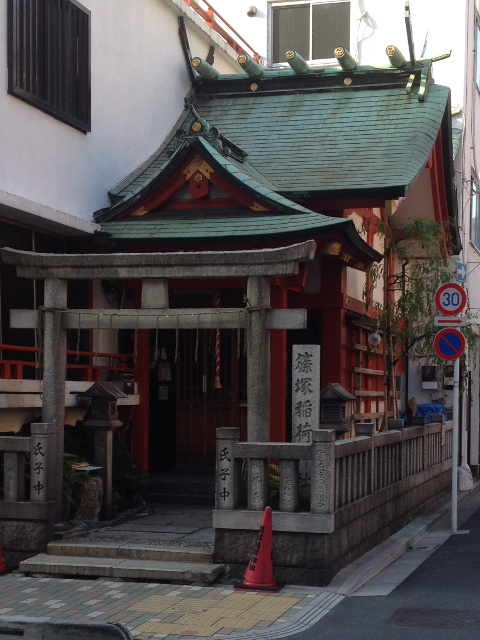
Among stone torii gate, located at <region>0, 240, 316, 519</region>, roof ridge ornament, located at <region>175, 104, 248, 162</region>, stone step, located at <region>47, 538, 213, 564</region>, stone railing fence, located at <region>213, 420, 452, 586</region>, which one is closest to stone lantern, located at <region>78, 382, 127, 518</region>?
stone torii gate, located at <region>0, 240, 316, 519</region>

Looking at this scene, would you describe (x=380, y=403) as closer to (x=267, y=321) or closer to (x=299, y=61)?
(x=299, y=61)

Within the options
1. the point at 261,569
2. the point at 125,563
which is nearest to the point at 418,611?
the point at 261,569

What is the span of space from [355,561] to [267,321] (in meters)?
2.89

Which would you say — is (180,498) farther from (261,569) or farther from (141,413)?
(261,569)

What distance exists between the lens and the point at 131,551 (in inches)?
407

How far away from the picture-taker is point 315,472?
384 inches

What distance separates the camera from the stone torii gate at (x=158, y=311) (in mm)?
10422

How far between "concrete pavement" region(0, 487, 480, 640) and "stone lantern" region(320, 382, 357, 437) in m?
1.90

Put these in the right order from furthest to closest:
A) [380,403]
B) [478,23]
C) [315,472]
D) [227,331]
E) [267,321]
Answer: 1. [478,23]
2. [380,403]
3. [227,331]
4. [267,321]
5. [315,472]

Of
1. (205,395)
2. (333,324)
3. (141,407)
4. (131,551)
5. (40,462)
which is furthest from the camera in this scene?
(205,395)

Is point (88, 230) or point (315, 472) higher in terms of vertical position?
point (88, 230)

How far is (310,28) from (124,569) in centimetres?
1897

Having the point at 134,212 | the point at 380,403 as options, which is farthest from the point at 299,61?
the point at 380,403

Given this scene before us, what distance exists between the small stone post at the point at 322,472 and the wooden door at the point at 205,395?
19.2ft
